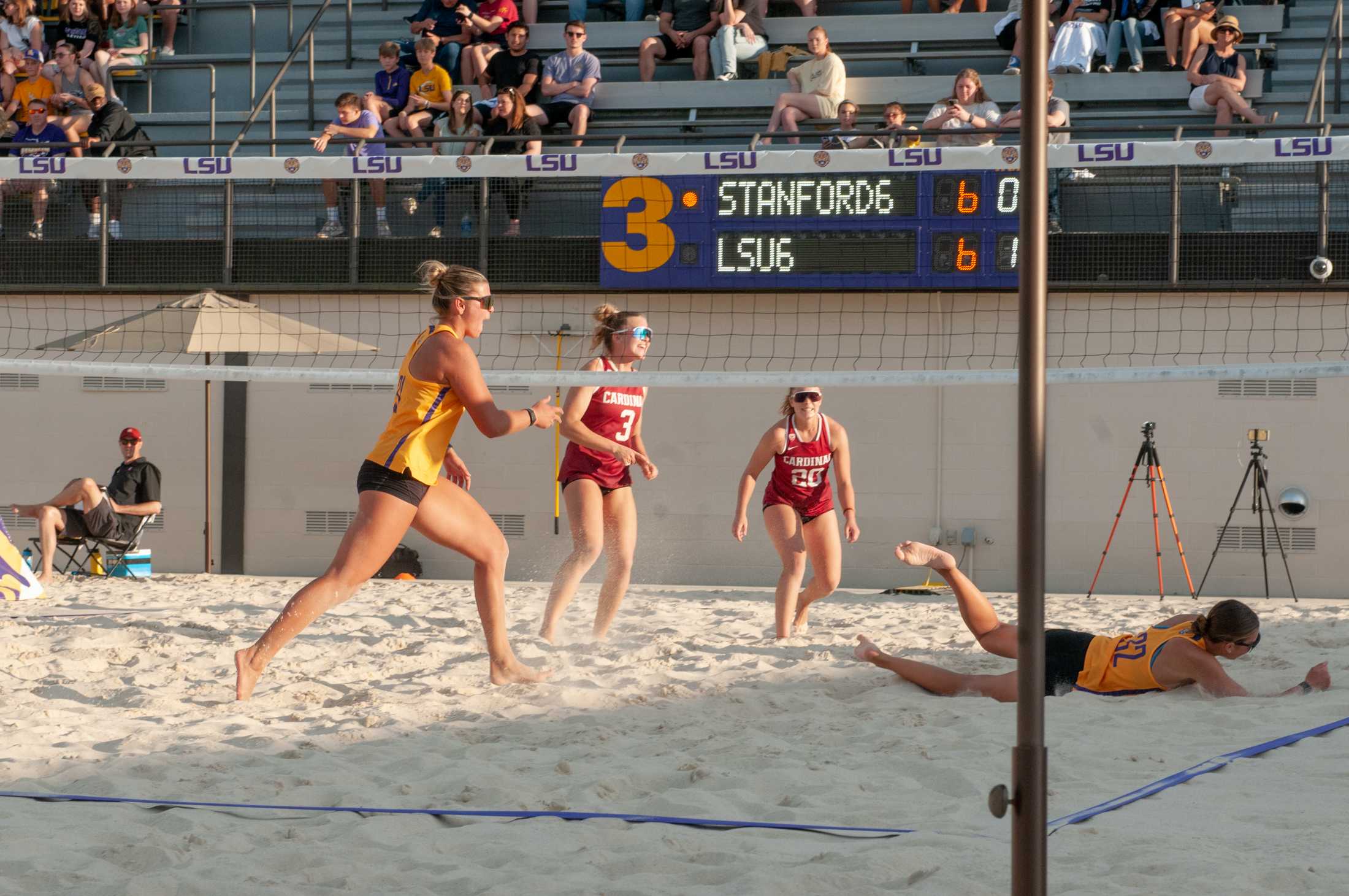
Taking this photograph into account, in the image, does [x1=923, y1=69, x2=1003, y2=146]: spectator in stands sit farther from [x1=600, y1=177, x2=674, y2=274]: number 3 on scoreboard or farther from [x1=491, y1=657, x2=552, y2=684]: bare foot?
[x1=491, y1=657, x2=552, y2=684]: bare foot

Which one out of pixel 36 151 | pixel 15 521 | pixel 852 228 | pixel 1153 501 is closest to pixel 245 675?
pixel 852 228

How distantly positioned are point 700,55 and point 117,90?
586 centimetres

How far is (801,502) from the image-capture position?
6.08 meters

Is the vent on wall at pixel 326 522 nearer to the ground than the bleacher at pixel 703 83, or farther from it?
nearer to the ground

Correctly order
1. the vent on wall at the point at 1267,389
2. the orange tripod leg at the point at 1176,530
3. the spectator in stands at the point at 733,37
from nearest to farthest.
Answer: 1. the orange tripod leg at the point at 1176,530
2. the vent on wall at the point at 1267,389
3. the spectator in stands at the point at 733,37

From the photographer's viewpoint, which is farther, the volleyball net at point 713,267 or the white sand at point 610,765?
the volleyball net at point 713,267

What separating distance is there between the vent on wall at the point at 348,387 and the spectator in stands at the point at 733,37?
416 cm

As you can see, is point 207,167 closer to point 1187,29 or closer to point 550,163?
point 550,163

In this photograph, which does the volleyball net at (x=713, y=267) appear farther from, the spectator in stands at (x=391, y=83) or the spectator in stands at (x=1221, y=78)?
Result: the spectator in stands at (x=391, y=83)

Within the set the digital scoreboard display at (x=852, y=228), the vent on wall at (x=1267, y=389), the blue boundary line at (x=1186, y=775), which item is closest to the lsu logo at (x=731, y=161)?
the digital scoreboard display at (x=852, y=228)

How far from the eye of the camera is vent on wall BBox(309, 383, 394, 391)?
36.1 feet

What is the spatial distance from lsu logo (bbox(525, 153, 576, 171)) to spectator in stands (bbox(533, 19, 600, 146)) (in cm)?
448

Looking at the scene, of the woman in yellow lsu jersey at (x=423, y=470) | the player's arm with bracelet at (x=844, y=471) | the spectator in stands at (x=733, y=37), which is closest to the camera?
the woman in yellow lsu jersey at (x=423, y=470)

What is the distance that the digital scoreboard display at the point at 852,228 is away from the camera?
941 centimetres
